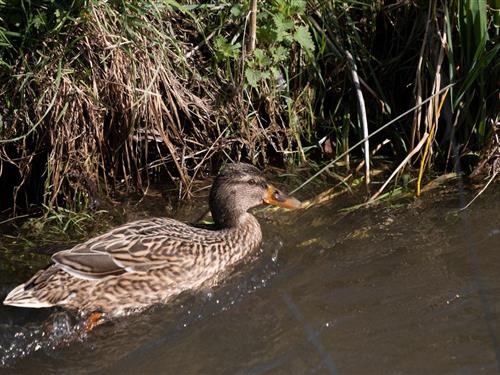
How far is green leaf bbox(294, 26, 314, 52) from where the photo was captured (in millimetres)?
6520

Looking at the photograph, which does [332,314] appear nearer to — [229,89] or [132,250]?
[132,250]

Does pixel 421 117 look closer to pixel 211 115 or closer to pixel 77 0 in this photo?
pixel 211 115

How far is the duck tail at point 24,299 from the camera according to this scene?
5352 mm

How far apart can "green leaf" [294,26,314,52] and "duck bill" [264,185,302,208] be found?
96cm

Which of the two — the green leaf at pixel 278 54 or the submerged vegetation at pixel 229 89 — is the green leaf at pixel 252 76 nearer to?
the submerged vegetation at pixel 229 89

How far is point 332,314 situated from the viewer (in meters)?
5.21

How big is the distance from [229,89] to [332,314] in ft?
6.71

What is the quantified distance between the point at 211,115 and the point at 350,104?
988mm

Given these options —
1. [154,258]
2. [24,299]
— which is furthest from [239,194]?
[24,299]

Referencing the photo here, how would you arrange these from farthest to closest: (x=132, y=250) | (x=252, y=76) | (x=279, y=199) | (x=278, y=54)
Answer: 1. (x=278, y=54)
2. (x=252, y=76)
3. (x=279, y=199)
4. (x=132, y=250)

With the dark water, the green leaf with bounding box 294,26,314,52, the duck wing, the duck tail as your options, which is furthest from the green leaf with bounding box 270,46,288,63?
the duck tail

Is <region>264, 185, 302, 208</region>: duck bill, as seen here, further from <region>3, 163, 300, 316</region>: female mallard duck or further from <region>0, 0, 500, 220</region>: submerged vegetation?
<region>0, 0, 500, 220</region>: submerged vegetation

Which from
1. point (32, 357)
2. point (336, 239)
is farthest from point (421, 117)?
point (32, 357)

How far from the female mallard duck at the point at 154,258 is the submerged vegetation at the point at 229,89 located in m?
0.48
